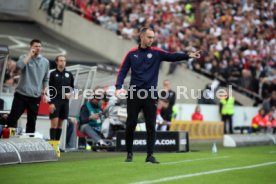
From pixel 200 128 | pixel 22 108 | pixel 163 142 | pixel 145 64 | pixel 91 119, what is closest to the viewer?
pixel 145 64

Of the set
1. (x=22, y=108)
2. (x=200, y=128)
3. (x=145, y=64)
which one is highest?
(x=145, y=64)

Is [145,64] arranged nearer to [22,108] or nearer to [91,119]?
[22,108]

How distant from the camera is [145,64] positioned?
12.7m

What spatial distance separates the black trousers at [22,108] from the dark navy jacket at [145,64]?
223 cm

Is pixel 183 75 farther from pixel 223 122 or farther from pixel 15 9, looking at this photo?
pixel 15 9

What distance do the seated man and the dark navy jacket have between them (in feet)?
18.1

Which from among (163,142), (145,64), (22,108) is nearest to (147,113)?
Answer: (145,64)

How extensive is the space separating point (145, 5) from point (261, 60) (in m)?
5.76

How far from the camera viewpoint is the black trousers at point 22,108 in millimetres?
14047

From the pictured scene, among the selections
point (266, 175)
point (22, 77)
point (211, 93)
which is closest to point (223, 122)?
point (211, 93)

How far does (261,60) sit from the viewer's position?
104 feet

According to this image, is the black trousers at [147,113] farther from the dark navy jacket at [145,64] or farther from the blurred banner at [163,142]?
the blurred banner at [163,142]

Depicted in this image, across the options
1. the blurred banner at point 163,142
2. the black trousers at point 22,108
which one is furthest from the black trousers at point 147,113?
the blurred banner at point 163,142

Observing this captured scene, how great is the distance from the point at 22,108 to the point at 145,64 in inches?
111
